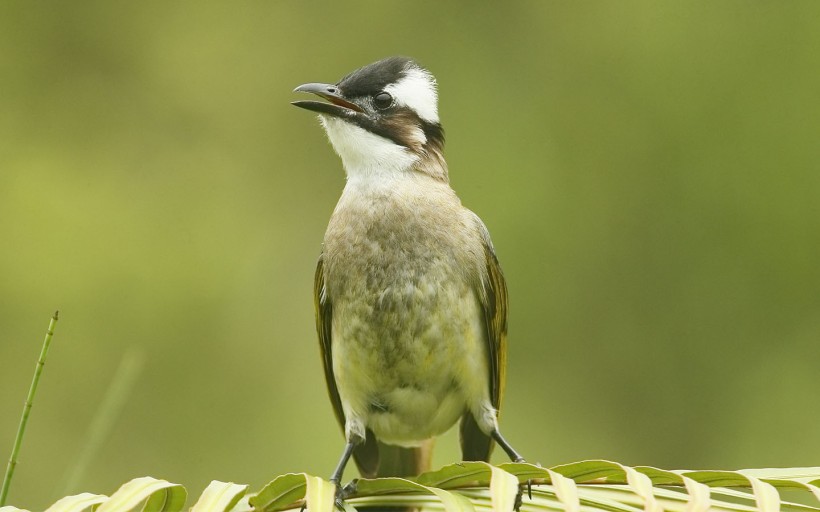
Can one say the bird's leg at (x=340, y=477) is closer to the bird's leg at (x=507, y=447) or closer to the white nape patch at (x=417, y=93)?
the bird's leg at (x=507, y=447)

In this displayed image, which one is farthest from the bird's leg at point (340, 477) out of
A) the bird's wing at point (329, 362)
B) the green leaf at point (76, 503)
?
the green leaf at point (76, 503)

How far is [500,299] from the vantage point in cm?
431

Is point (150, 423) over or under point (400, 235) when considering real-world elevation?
under

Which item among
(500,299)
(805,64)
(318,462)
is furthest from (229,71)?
(500,299)

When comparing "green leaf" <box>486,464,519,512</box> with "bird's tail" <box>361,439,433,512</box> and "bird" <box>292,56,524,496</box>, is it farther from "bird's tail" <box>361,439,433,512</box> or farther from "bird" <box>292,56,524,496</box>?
"bird's tail" <box>361,439,433,512</box>

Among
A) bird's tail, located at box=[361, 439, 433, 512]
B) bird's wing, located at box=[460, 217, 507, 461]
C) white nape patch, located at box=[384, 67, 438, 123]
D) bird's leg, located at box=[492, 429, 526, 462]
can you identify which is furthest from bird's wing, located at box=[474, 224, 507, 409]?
white nape patch, located at box=[384, 67, 438, 123]

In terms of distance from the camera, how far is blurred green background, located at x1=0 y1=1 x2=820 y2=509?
783 centimetres

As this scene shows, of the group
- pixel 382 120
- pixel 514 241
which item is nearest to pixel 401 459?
pixel 382 120

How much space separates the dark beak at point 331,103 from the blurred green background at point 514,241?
3461 mm

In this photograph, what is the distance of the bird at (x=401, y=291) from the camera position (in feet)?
13.2

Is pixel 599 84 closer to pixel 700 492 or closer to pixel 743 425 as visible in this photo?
pixel 743 425

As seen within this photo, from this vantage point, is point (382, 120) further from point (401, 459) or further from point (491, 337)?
point (401, 459)

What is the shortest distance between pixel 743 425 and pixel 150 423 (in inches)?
149

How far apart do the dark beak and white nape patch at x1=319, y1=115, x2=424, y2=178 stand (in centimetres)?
4
